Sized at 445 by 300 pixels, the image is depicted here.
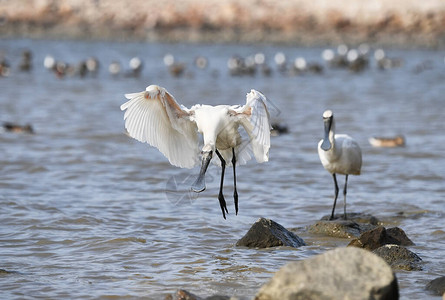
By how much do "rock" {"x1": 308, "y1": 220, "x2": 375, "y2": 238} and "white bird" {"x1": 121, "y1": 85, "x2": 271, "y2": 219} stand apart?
1.00 metres

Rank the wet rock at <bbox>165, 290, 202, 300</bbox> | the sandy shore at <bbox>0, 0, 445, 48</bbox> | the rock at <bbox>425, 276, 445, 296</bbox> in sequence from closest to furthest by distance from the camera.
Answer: the wet rock at <bbox>165, 290, 202, 300</bbox>
the rock at <bbox>425, 276, 445, 296</bbox>
the sandy shore at <bbox>0, 0, 445, 48</bbox>

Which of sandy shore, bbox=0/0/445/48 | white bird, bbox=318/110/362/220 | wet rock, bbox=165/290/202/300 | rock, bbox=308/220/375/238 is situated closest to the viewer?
wet rock, bbox=165/290/202/300

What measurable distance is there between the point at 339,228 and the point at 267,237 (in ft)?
3.29

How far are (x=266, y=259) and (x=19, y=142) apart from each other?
8634 millimetres

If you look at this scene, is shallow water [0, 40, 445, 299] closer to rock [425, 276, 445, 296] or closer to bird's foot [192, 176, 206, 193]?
rock [425, 276, 445, 296]

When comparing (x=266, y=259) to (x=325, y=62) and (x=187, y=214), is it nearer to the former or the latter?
(x=187, y=214)

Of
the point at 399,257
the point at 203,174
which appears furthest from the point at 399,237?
the point at 203,174

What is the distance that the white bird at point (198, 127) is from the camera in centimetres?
830

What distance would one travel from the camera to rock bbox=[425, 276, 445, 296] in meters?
6.66

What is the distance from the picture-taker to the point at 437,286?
6.74 metres

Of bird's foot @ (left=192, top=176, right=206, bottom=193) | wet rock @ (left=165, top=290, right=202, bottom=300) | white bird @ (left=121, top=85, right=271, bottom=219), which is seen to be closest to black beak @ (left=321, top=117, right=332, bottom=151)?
white bird @ (left=121, top=85, right=271, bottom=219)

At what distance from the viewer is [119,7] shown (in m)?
73.8

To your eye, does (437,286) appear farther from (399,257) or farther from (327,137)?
(327,137)

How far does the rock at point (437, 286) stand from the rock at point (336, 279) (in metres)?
1.32
